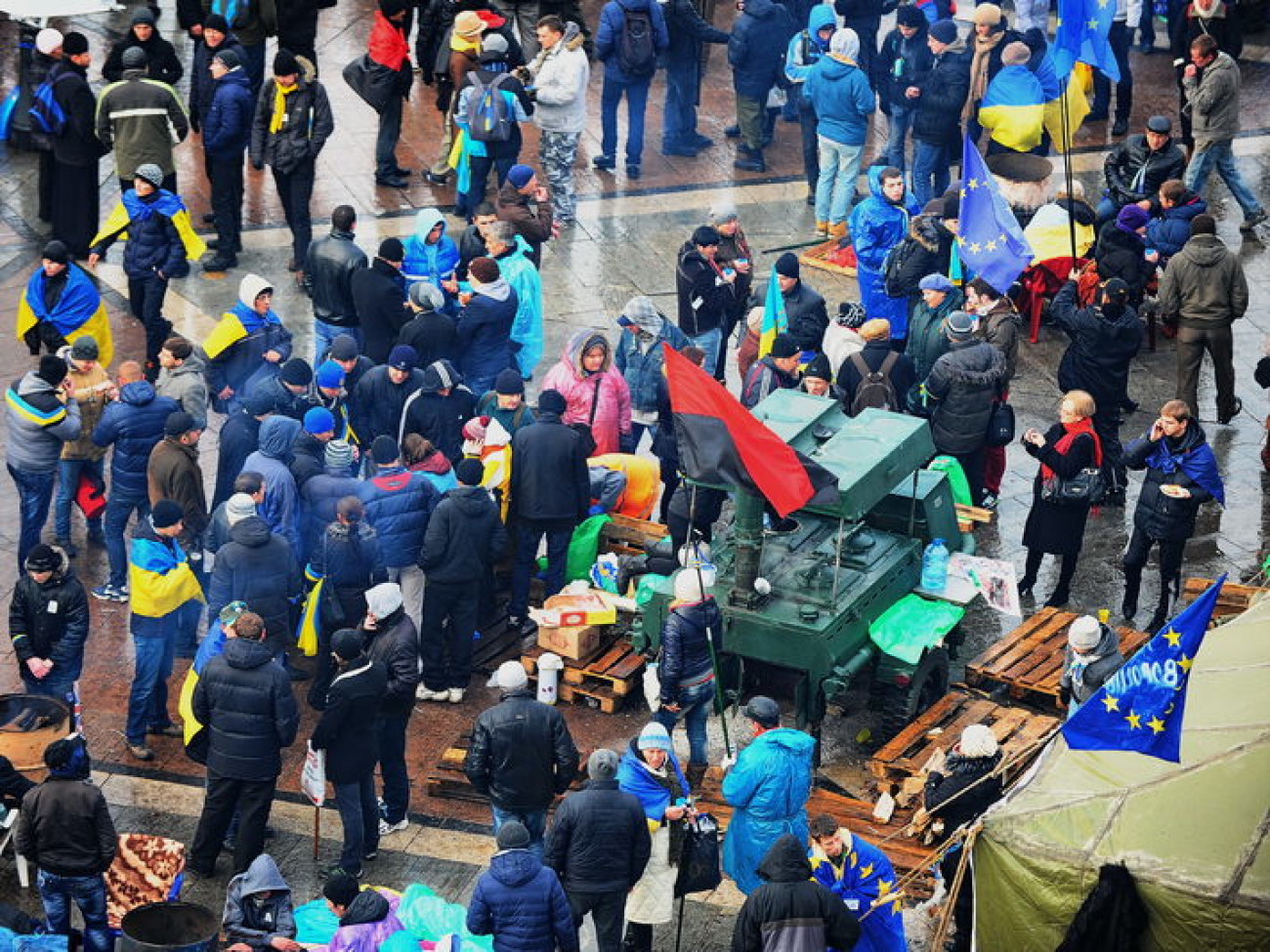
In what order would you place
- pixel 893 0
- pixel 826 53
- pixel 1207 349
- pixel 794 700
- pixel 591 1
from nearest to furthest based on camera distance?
pixel 794 700 < pixel 1207 349 < pixel 826 53 < pixel 893 0 < pixel 591 1

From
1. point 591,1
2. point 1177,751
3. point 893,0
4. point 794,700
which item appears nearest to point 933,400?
point 794,700

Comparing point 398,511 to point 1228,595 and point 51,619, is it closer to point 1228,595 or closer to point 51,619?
point 51,619

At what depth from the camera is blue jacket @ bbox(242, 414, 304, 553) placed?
15.4 m

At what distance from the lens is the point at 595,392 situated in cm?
1688

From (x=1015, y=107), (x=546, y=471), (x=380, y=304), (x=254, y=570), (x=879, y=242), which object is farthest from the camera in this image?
(x=1015, y=107)

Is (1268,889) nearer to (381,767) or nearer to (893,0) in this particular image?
(381,767)

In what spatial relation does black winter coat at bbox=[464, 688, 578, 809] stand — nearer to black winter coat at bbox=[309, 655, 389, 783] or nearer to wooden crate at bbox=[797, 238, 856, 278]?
black winter coat at bbox=[309, 655, 389, 783]

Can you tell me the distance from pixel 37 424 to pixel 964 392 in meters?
6.69

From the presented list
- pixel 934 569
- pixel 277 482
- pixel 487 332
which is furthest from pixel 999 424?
pixel 277 482

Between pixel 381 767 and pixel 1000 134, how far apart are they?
10.7 m

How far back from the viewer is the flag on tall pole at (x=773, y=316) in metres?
17.8

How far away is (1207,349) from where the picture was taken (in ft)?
64.3

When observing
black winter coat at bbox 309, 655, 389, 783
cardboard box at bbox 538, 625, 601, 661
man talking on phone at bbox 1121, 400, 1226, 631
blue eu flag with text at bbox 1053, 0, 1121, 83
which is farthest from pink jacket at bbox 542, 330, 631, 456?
blue eu flag with text at bbox 1053, 0, 1121, 83

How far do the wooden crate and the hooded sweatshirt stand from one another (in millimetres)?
10728
